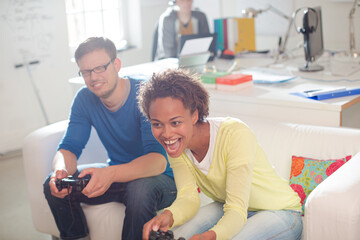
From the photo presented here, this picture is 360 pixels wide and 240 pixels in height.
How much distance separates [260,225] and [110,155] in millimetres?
903

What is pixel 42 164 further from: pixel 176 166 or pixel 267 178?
pixel 267 178

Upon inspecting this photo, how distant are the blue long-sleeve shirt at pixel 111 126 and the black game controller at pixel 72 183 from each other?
0.25 m

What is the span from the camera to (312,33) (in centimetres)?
310

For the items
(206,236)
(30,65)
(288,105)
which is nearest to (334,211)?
(206,236)

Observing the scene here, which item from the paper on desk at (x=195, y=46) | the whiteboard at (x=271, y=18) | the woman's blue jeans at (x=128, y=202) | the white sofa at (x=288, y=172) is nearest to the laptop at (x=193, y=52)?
the paper on desk at (x=195, y=46)

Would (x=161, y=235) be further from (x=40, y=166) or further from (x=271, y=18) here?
(x=271, y=18)

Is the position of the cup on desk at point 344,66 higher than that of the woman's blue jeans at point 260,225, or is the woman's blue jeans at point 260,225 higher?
the cup on desk at point 344,66

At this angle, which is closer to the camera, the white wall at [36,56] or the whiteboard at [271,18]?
the white wall at [36,56]

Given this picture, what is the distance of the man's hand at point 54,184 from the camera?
1.94m

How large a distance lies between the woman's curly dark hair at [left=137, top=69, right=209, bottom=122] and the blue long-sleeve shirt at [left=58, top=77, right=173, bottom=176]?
0.47 m

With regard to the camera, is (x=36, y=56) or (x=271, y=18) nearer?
(x=36, y=56)

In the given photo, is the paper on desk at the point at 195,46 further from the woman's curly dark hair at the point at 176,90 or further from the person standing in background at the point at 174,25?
the woman's curly dark hair at the point at 176,90

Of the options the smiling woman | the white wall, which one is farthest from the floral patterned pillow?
the white wall

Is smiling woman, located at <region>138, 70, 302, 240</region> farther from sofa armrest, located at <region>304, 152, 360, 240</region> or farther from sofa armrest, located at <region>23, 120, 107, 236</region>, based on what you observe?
sofa armrest, located at <region>23, 120, 107, 236</region>
